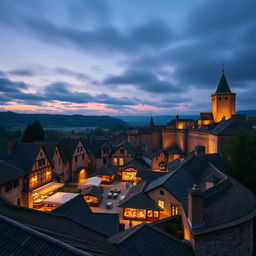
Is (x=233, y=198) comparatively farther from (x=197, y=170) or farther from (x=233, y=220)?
(x=197, y=170)

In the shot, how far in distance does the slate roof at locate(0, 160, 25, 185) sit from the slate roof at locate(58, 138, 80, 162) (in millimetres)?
12719

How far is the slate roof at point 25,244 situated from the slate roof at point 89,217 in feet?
31.0

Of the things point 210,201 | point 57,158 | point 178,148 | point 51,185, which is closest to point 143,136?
point 178,148

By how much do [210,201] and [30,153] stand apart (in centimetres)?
2525

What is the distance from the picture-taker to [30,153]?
2673cm

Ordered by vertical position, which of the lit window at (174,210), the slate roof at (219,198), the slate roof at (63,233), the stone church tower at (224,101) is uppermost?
the stone church tower at (224,101)

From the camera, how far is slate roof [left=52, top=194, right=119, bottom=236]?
48.3ft

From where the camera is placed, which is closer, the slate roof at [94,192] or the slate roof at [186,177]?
Answer: the slate roof at [186,177]

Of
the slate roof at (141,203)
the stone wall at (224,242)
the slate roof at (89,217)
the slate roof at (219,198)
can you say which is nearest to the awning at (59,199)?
the slate roof at (89,217)

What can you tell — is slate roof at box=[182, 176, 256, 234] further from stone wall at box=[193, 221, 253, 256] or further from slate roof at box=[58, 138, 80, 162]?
slate roof at box=[58, 138, 80, 162]

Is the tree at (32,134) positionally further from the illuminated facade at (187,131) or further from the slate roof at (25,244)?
the slate roof at (25,244)

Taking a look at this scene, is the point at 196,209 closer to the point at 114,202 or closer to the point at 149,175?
the point at 149,175

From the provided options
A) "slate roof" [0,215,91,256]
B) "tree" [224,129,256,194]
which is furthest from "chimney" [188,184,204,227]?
"tree" [224,129,256,194]

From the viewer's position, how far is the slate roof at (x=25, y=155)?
997 inches
